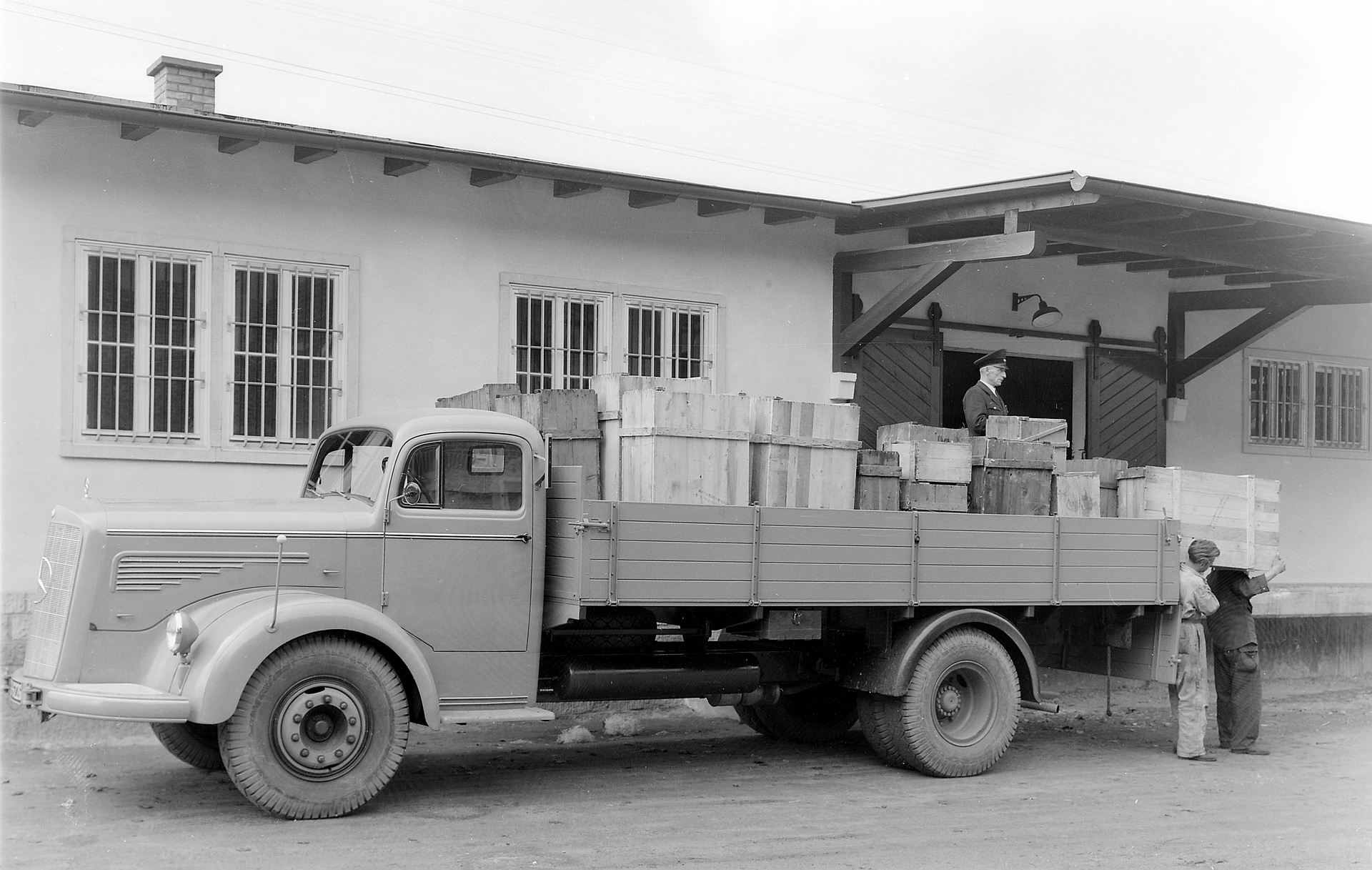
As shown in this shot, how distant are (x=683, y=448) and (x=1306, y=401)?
1049 cm

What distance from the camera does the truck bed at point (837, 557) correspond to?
761 cm

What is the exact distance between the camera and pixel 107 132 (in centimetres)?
932

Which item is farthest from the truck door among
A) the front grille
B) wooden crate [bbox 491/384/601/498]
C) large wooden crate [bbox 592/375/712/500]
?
the front grille

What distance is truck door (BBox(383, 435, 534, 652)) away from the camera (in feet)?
24.4

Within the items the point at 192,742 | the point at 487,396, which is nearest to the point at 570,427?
the point at 487,396

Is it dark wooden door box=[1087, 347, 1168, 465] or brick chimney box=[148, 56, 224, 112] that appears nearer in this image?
brick chimney box=[148, 56, 224, 112]

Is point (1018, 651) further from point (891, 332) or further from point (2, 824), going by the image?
point (2, 824)

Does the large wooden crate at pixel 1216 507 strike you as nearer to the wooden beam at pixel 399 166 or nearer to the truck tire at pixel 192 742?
the wooden beam at pixel 399 166

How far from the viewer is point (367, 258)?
33.8 feet

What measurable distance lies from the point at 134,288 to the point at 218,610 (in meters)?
3.44

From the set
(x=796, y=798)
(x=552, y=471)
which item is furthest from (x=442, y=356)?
(x=796, y=798)

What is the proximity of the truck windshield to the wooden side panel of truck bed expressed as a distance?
1.00m

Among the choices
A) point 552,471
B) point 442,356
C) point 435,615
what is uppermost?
point 442,356

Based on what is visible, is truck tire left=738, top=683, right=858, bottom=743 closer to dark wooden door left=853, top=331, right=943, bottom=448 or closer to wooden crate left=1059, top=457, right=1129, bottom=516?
wooden crate left=1059, top=457, right=1129, bottom=516
